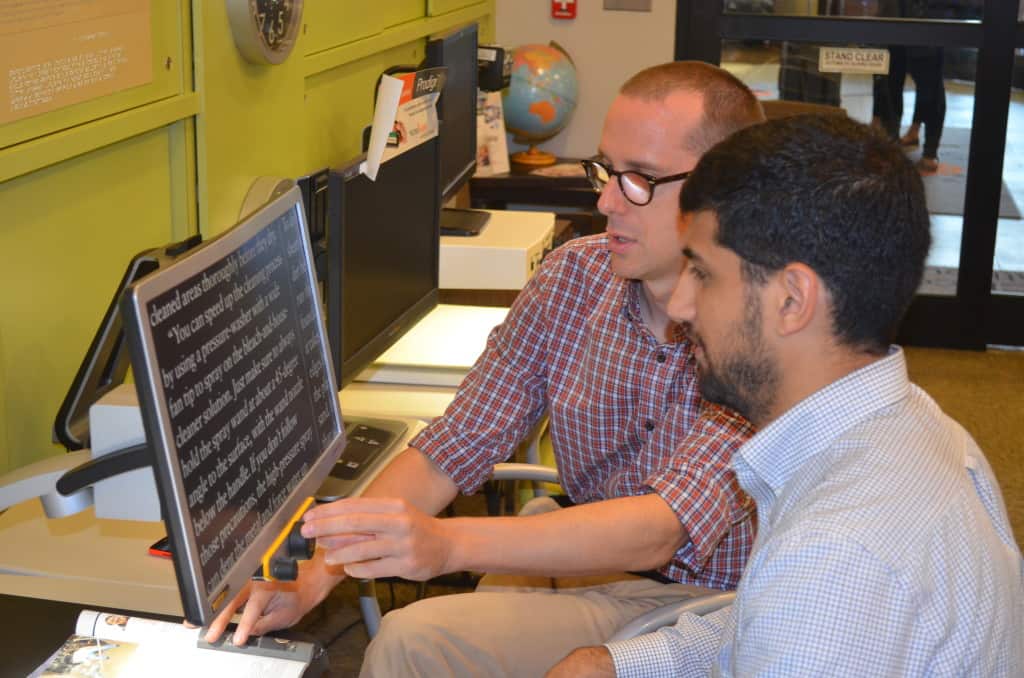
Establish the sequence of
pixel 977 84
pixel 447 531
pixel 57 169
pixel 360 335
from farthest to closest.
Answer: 1. pixel 977 84
2. pixel 360 335
3. pixel 57 169
4. pixel 447 531

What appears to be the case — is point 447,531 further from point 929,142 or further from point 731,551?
point 929,142

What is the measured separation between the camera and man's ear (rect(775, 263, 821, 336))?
50.0 inches

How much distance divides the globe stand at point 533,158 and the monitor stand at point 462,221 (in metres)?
1.21

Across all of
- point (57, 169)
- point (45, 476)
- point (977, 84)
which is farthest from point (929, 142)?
point (45, 476)

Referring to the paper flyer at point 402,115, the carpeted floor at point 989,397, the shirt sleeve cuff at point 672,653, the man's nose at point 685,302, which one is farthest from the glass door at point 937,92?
the man's nose at point 685,302

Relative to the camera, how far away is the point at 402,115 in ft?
8.09

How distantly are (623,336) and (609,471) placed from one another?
224 mm

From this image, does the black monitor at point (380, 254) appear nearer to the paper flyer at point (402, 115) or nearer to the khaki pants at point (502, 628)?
the paper flyer at point (402, 115)

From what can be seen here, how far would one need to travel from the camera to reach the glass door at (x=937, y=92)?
509cm

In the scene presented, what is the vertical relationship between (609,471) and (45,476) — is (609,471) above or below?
below

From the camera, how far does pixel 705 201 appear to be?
4.43 ft

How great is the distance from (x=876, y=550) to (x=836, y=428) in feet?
0.56

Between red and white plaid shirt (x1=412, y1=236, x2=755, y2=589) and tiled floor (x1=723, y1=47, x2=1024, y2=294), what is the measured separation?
338 centimetres

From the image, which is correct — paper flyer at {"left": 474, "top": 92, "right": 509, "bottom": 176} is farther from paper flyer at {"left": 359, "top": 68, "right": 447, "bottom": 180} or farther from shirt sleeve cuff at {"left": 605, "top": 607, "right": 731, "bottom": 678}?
shirt sleeve cuff at {"left": 605, "top": 607, "right": 731, "bottom": 678}
